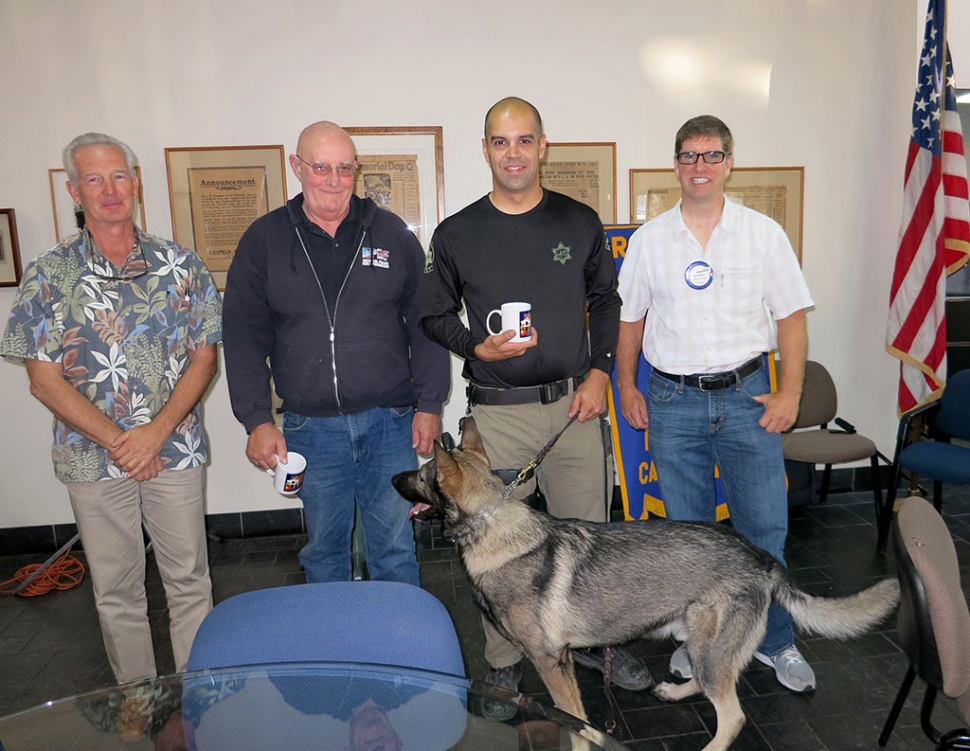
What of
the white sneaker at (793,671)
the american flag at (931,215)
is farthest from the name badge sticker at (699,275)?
the american flag at (931,215)

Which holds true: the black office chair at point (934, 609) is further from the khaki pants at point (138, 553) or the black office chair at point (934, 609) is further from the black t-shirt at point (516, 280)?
the khaki pants at point (138, 553)

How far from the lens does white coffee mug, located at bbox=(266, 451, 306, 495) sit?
7.88ft

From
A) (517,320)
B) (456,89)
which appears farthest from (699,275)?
(456,89)

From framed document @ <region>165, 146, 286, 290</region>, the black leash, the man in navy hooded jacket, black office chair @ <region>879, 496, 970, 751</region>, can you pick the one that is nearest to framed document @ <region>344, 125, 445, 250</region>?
framed document @ <region>165, 146, 286, 290</region>

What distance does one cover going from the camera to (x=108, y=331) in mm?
2260

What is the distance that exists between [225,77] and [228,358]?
263 centimetres

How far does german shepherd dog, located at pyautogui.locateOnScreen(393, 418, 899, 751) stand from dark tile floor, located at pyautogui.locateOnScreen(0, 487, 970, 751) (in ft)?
1.31

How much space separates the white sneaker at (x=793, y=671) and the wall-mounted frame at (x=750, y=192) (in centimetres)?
293

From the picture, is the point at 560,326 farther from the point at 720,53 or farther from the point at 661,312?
the point at 720,53

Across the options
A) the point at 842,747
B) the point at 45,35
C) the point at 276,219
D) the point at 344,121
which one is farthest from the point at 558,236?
the point at 45,35

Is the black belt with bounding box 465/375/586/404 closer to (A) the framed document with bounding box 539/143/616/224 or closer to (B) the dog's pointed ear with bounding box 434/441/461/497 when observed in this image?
(B) the dog's pointed ear with bounding box 434/441/461/497

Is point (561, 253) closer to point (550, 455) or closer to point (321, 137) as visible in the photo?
point (550, 455)

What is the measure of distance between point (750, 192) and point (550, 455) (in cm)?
312

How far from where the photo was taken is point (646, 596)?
221 centimetres
